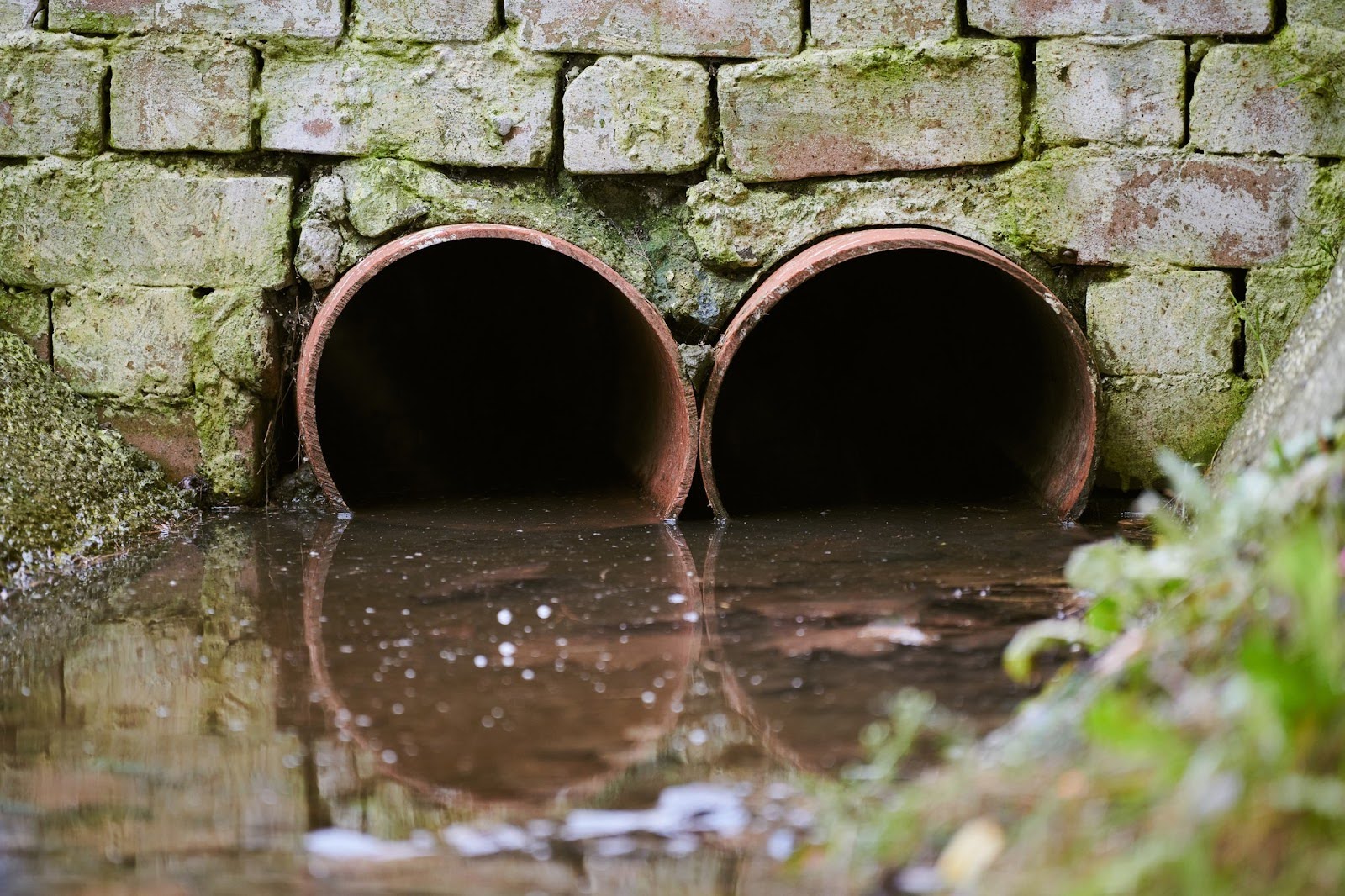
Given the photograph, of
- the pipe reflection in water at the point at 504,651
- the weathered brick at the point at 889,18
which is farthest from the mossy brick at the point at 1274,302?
the pipe reflection in water at the point at 504,651

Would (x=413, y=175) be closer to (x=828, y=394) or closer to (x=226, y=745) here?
(x=828, y=394)

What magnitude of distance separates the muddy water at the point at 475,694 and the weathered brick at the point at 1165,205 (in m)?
1.02

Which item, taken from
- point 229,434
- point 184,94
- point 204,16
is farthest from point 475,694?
point 204,16

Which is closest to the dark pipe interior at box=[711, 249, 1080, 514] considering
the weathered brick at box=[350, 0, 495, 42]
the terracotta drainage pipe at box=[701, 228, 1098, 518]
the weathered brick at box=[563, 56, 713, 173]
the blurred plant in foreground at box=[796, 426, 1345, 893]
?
the terracotta drainage pipe at box=[701, 228, 1098, 518]

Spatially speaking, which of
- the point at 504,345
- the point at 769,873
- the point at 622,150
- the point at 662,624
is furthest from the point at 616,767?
the point at 504,345

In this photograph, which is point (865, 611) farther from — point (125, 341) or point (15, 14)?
point (15, 14)

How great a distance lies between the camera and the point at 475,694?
7.34 ft

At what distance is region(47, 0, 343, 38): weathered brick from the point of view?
4102 mm

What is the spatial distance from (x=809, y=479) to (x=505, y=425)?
1.58 metres

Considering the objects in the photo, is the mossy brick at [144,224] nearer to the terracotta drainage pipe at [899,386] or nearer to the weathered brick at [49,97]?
the weathered brick at [49,97]

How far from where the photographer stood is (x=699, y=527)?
152 inches

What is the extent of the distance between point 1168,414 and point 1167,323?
289 mm

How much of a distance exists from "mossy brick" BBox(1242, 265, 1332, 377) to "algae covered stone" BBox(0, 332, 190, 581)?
339cm

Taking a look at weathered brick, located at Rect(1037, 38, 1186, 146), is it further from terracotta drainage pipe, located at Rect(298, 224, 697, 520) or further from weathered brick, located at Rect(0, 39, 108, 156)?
weathered brick, located at Rect(0, 39, 108, 156)
